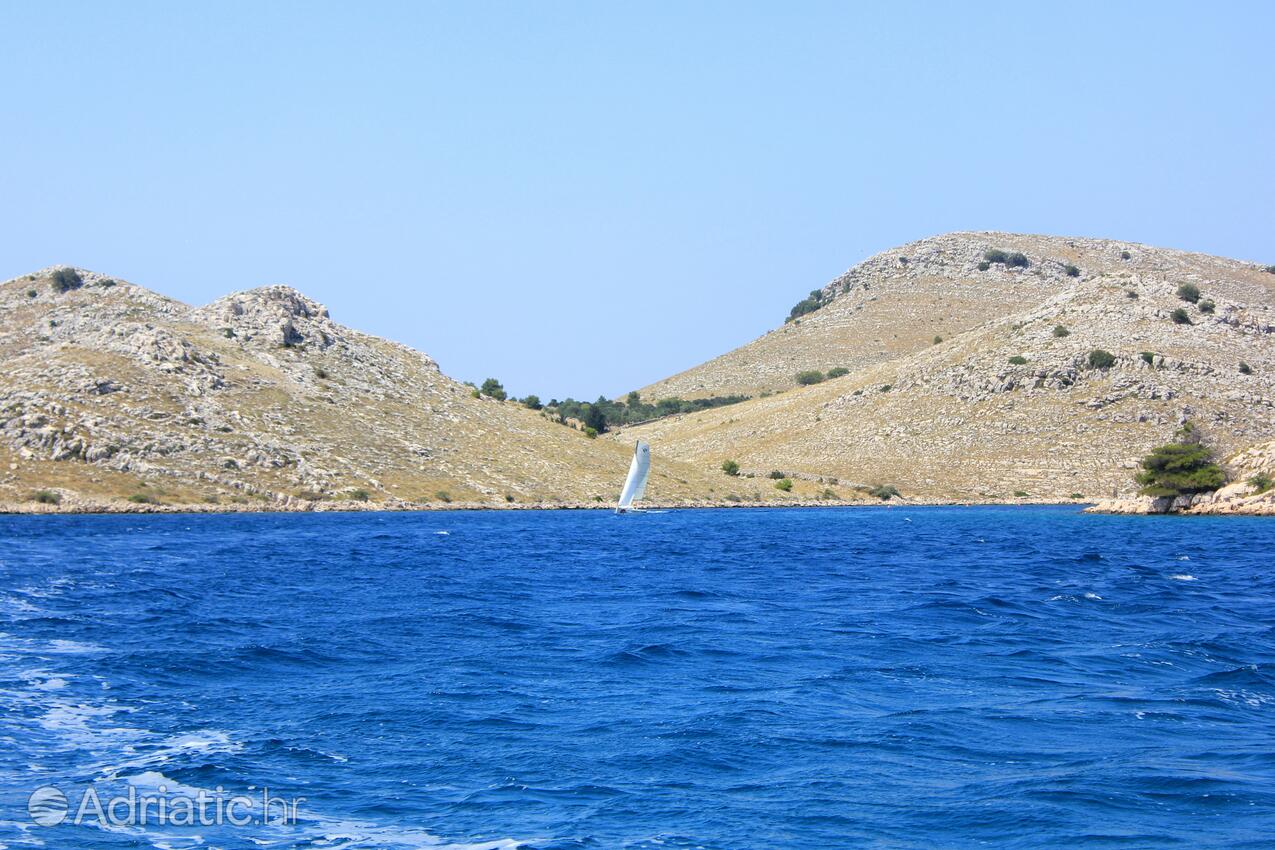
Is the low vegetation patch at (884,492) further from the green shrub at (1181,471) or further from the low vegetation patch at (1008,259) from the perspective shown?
the low vegetation patch at (1008,259)

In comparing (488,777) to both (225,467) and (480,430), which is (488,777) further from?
(480,430)

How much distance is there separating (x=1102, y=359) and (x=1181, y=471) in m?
32.6

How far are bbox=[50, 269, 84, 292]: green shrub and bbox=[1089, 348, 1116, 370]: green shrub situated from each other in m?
83.6

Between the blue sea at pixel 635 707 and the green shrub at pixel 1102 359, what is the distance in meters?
65.8

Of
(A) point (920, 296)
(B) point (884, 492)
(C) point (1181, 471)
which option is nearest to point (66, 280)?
(B) point (884, 492)

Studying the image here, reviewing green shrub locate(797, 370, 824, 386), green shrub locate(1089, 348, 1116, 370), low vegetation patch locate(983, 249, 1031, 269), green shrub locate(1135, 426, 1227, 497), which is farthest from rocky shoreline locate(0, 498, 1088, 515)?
low vegetation patch locate(983, 249, 1031, 269)

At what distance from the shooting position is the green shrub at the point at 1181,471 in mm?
66562

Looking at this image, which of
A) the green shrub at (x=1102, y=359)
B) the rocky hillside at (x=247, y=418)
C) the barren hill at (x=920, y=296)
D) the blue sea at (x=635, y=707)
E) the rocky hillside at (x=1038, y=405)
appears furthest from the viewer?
the barren hill at (x=920, y=296)

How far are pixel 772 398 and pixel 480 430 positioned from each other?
5006 centimetres

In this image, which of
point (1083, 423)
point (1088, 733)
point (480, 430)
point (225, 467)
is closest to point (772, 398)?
A: point (1083, 423)

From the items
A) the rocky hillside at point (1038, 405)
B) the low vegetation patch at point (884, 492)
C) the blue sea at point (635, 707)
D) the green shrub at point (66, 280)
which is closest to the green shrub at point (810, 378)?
the rocky hillside at point (1038, 405)

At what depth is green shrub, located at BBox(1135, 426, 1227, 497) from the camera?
66562 millimetres

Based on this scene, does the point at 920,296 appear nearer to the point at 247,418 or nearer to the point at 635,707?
the point at 247,418

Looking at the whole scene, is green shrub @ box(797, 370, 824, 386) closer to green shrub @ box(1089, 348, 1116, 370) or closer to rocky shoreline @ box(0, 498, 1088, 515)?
green shrub @ box(1089, 348, 1116, 370)
